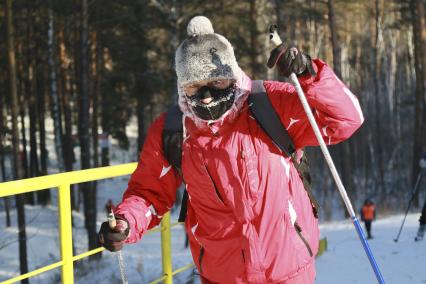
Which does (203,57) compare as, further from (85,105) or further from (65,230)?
(85,105)

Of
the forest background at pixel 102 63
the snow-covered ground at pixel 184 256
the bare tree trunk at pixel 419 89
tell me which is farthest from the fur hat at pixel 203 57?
the bare tree trunk at pixel 419 89

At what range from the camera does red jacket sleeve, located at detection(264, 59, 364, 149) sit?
2086 mm

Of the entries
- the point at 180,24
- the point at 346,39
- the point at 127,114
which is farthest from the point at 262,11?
the point at 346,39

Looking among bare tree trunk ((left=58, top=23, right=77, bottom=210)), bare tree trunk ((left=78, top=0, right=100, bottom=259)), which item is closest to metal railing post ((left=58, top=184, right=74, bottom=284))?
bare tree trunk ((left=78, top=0, right=100, bottom=259))

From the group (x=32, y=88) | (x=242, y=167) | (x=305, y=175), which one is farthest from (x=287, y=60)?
(x=32, y=88)

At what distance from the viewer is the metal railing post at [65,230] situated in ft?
9.94

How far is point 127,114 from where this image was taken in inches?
964

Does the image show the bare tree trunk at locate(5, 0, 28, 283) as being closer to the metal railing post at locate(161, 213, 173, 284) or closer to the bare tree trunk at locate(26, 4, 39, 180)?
the bare tree trunk at locate(26, 4, 39, 180)

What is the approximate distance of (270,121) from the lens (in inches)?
87.5

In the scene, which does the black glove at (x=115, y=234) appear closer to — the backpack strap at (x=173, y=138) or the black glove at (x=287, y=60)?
the backpack strap at (x=173, y=138)

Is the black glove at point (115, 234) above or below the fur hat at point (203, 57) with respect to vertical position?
below

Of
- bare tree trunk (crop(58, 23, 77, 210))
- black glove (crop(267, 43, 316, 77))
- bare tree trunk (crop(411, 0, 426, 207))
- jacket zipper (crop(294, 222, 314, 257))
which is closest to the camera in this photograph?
black glove (crop(267, 43, 316, 77))

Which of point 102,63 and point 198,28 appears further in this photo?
point 102,63

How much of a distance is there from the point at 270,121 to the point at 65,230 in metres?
1.46
